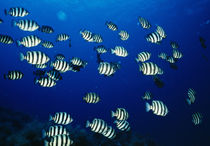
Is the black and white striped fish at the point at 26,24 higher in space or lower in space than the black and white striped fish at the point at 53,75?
higher

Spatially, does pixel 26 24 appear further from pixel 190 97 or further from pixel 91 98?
pixel 190 97

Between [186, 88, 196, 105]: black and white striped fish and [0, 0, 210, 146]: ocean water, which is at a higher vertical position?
[0, 0, 210, 146]: ocean water

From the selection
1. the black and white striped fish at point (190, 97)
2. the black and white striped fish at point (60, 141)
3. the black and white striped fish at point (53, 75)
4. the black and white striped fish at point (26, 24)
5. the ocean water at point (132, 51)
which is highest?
the ocean water at point (132, 51)

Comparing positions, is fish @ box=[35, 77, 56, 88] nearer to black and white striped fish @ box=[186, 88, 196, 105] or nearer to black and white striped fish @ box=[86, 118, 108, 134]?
black and white striped fish @ box=[86, 118, 108, 134]

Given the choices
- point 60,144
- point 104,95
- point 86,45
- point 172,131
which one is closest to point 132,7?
point 172,131

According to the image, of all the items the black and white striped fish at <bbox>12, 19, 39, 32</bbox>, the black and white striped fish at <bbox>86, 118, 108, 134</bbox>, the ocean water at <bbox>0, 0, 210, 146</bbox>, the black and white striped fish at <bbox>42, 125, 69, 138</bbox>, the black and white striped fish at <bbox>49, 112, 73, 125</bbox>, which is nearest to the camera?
the black and white striped fish at <bbox>86, 118, 108, 134</bbox>

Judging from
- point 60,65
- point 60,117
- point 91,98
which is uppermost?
point 60,65

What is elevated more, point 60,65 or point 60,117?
point 60,65

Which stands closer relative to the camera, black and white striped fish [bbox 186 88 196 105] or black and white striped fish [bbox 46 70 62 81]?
black and white striped fish [bbox 186 88 196 105]

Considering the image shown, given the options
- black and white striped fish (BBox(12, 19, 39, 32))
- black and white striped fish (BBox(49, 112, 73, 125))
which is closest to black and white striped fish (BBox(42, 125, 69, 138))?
black and white striped fish (BBox(49, 112, 73, 125))

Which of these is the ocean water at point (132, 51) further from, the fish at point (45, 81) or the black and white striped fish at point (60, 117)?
the fish at point (45, 81)

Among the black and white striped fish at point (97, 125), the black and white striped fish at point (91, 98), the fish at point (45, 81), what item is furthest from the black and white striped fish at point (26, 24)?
the black and white striped fish at point (97, 125)

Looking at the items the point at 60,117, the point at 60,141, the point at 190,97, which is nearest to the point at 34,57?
the point at 60,117

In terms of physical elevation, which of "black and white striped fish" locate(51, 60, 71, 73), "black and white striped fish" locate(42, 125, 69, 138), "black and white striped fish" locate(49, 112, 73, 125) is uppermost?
"black and white striped fish" locate(51, 60, 71, 73)
